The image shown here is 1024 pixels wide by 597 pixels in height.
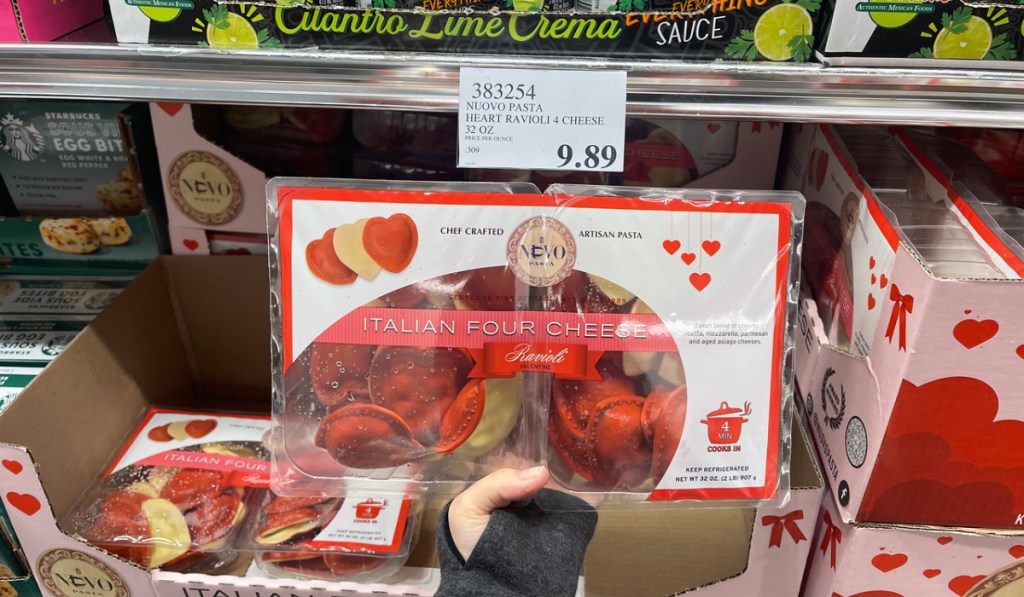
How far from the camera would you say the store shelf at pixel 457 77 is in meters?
0.72

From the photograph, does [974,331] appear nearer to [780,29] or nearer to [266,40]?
[780,29]

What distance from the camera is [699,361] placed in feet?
2.75

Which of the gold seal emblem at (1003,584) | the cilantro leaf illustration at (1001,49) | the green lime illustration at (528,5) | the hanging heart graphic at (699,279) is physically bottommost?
the gold seal emblem at (1003,584)

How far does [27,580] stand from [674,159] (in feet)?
3.92

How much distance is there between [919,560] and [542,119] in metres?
0.68

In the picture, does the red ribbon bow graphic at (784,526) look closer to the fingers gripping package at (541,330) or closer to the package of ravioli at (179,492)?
the fingers gripping package at (541,330)

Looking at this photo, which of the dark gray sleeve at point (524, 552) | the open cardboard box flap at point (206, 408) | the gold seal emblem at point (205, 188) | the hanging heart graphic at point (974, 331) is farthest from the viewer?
the gold seal emblem at point (205, 188)

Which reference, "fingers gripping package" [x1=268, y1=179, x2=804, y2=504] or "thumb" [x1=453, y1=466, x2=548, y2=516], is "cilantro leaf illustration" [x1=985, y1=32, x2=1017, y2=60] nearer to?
"fingers gripping package" [x1=268, y1=179, x2=804, y2=504]

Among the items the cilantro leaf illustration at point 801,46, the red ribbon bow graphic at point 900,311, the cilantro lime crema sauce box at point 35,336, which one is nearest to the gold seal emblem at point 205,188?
the cilantro lime crema sauce box at point 35,336

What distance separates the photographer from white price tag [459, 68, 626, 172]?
2.40ft

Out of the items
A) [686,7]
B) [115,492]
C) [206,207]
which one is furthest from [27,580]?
[686,7]

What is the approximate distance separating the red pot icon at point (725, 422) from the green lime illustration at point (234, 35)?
654 mm

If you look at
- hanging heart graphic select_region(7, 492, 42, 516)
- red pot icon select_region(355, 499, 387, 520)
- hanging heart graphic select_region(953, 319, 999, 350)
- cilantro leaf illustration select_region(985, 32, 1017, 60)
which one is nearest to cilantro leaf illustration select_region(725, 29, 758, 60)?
cilantro leaf illustration select_region(985, 32, 1017, 60)

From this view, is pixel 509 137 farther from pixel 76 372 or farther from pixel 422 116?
pixel 76 372
